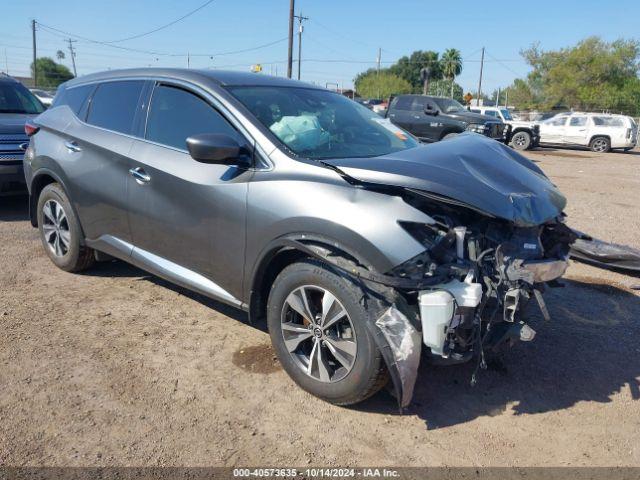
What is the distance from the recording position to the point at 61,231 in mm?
5102

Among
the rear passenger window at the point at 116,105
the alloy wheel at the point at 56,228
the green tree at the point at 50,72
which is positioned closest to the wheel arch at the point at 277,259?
the rear passenger window at the point at 116,105

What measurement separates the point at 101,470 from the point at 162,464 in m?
0.28

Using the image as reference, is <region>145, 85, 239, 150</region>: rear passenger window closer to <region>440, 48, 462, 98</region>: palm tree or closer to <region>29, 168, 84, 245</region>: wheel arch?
<region>29, 168, 84, 245</region>: wheel arch

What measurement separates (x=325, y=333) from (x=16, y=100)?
24.5ft

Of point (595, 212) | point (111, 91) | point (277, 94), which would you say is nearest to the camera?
point (277, 94)

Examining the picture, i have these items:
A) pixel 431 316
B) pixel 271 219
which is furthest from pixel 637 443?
pixel 271 219

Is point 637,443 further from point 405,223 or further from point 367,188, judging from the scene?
point 367,188

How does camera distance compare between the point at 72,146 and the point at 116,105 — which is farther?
the point at 72,146

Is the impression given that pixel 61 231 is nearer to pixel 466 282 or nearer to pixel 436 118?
pixel 466 282

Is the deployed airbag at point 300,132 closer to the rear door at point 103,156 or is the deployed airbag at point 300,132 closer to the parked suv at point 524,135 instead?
the rear door at point 103,156

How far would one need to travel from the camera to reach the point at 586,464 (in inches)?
110

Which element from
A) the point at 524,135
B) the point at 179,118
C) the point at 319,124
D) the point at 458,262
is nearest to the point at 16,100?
the point at 179,118

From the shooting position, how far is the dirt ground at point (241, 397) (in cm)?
281

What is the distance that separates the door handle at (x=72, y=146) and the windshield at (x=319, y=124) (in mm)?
1713
